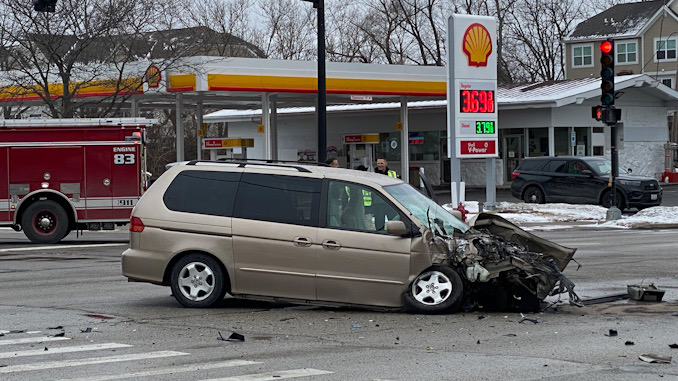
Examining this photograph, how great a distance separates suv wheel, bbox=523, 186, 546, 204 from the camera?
3494 centimetres

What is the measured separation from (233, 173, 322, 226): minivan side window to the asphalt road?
1.04 m

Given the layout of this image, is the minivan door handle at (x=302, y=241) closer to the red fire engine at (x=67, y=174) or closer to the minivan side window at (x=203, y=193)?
the minivan side window at (x=203, y=193)

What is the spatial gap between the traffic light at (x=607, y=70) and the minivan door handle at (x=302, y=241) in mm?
15310

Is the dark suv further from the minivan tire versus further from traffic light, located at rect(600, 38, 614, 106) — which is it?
the minivan tire

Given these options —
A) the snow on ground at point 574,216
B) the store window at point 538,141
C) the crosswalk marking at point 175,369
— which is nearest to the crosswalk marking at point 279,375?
the crosswalk marking at point 175,369

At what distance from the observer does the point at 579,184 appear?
3331 cm

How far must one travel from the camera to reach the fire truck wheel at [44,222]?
22.4m

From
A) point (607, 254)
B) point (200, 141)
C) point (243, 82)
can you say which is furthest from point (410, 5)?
point (607, 254)

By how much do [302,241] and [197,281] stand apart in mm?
1337

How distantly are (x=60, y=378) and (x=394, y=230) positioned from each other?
4085 mm

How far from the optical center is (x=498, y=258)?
34.3 ft

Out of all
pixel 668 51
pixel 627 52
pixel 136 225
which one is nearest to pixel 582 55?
pixel 627 52

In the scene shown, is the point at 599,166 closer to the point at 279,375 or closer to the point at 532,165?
the point at 532,165

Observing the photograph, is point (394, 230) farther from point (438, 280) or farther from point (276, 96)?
point (276, 96)
